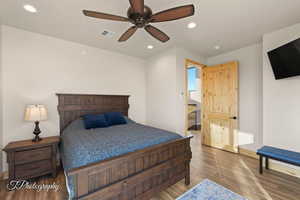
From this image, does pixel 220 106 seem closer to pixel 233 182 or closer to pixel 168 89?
pixel 168 89

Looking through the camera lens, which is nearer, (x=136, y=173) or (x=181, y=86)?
(x=136, y=173)

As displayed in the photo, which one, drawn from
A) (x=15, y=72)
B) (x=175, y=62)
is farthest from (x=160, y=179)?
(x=15, y=72)

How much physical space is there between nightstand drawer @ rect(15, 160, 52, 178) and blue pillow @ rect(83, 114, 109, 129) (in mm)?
836

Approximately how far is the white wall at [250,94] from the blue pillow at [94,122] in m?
3.40

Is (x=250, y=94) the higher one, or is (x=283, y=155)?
(x=250, y=94)

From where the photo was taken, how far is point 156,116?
12.6 ft

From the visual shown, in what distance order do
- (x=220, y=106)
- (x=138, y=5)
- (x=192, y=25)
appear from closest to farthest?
1. (x=138, y=5)
2. (x=192, y=25)
3. (x=220, y=106)

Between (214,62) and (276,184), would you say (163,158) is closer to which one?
(276,184)

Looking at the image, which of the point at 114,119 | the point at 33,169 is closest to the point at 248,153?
the point at 114,119

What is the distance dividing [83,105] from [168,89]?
7.03 ft

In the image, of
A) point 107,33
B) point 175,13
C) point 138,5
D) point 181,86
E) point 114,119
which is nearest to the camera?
point 138,5

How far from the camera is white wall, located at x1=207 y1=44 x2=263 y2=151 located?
3.07m

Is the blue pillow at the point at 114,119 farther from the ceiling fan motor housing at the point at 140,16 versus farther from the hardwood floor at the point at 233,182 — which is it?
the ceiling fan motor housing at the point at 140,16

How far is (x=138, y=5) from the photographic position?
137 cm
